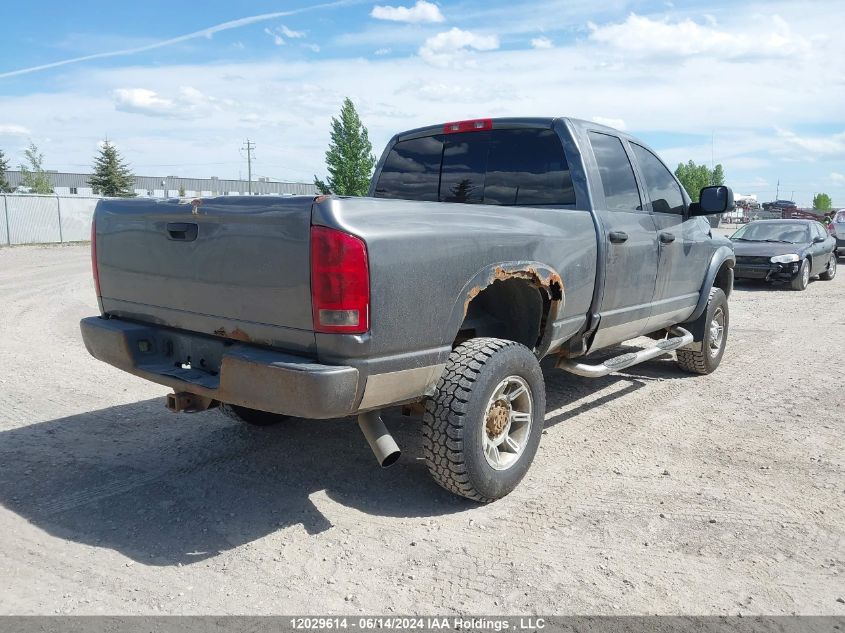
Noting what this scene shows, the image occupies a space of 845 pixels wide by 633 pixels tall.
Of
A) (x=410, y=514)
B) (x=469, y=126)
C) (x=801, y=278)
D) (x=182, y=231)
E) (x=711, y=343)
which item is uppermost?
(x=469, y=126)

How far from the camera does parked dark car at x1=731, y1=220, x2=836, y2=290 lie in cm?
1430

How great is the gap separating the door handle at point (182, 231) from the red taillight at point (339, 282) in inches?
33.0

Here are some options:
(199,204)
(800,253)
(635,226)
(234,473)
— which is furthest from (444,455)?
(800,253)

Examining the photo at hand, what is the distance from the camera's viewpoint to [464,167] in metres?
5.01

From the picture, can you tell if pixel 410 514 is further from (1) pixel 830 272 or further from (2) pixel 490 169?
(1) pixel 830 272

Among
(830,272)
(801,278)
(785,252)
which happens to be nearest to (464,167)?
(785,252)

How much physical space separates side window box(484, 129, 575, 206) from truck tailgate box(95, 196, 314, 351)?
6.92ft

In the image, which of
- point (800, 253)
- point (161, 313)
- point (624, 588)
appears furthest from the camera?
point (800, 253)

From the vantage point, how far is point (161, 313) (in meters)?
3.81

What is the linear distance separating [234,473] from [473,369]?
172 centimetres

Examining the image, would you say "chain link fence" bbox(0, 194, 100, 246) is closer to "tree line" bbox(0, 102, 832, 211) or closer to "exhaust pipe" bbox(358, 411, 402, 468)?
"tree line" bbox(0, 102, 832, 211)

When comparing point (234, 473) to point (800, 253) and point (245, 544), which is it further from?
point (800, 253)

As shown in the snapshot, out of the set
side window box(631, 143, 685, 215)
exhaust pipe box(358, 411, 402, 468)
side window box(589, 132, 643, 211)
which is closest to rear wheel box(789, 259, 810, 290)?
side window box(631, 143, 685, 215)

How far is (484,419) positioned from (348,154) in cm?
3665
